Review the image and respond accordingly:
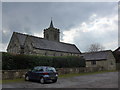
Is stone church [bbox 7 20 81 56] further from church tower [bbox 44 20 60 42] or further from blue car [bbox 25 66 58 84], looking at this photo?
blue car [bbox 25 66 58 84]

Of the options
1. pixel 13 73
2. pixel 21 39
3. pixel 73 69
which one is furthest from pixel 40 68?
pixel 21 39

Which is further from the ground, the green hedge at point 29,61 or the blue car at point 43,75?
the green hedge at point 29,61

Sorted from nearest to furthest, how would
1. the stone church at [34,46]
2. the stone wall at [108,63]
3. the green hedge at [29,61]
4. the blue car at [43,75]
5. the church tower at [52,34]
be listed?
the blue car at [43,75] → the green hedge at [29,61] → the stone church at [34,46] → the stone wall at [108,63] → the church tower at [52,34]

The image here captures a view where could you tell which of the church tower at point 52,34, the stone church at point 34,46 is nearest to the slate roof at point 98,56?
the stone church at point 34,46

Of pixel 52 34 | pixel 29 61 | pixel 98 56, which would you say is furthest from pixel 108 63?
pixel 52 34

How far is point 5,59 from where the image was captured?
17.0m

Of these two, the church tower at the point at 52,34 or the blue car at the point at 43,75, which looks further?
the church tower at the point at 52,34

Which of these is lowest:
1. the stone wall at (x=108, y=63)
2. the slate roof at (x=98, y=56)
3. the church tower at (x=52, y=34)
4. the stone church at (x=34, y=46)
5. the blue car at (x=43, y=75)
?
the stone wall at (x=108, y=63)

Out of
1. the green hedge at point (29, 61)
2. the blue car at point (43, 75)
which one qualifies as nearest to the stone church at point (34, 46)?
the green hedge at point (29, 61)

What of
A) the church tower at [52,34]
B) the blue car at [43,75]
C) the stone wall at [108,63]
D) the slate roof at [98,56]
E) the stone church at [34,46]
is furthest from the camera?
the church tower at [52,34]

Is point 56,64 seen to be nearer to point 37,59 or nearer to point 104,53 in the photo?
point 37,59

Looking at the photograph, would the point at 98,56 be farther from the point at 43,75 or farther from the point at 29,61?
the point at 43,75

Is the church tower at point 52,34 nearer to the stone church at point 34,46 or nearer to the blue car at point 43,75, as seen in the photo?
the stone church at point 34,46

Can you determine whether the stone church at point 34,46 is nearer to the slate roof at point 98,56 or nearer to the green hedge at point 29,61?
the slate roof at point 98,56
